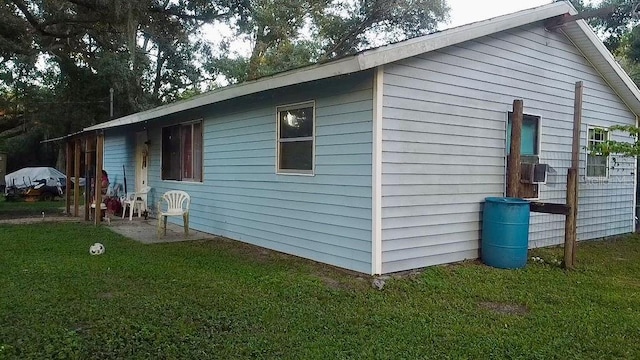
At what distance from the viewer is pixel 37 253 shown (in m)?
6.02

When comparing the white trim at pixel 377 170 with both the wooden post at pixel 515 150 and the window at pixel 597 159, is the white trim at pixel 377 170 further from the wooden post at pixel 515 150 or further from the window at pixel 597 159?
the window at pixel 597 159

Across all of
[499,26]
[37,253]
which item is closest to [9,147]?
[37,253]

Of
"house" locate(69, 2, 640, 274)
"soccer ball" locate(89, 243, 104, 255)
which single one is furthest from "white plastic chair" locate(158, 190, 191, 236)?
"soccer ball" locate(89, 243, 104, 255)

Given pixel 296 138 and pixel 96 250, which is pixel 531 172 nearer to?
pixel 296 138

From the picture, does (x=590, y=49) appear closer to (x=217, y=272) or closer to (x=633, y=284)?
(x=633, y=284)

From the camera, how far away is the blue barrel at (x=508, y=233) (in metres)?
5.38

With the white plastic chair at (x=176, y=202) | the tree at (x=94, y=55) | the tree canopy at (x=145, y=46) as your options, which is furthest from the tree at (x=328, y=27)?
the white plastic chair at (x=176, y=202)

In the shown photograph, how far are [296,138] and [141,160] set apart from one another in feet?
21.5

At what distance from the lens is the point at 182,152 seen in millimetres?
9156

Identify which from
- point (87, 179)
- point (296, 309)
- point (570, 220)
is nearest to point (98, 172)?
point (87, 179)

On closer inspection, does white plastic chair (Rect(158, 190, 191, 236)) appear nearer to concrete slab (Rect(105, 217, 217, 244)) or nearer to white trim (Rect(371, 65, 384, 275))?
concrete slab (Rect(105, 217, 217, 244))

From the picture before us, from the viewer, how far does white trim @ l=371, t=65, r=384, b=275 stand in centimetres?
480

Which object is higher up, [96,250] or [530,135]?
[530,135]

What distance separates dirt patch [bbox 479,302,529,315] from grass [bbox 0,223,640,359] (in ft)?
0.06
